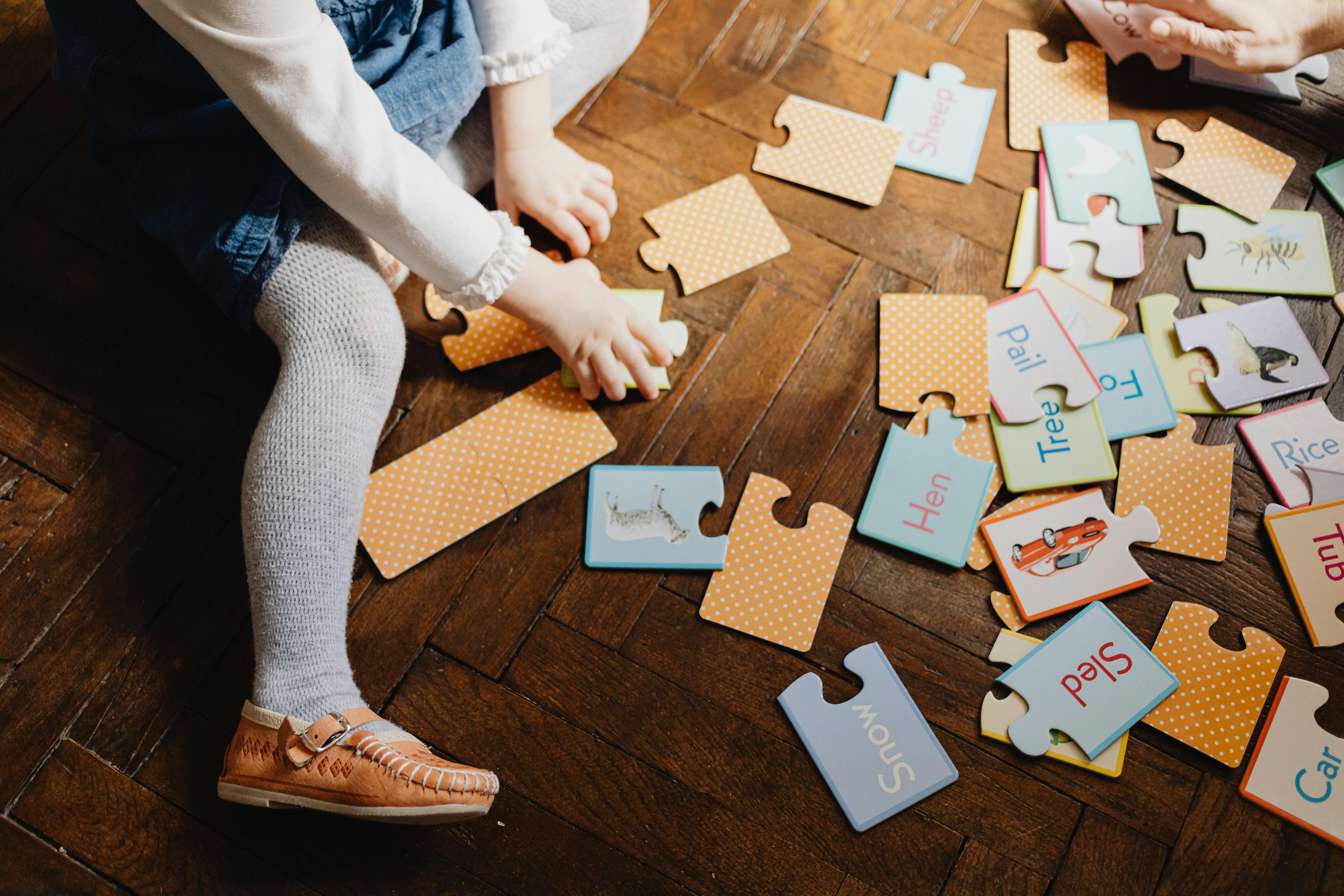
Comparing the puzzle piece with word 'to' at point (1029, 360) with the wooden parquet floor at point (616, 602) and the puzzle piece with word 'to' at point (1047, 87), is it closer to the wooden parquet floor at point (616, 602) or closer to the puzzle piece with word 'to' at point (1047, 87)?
the wooden parquet floor at point (616, 602)

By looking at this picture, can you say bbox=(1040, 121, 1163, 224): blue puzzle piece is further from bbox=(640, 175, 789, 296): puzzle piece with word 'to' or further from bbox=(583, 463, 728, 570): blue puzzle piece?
bbox=(583, 463, 728, 570): blue puzzle piece

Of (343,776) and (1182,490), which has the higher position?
(1182,490)

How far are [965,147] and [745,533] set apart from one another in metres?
0.64

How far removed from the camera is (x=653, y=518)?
109 centimetres

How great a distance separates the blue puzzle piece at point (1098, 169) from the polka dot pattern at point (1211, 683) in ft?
1.73

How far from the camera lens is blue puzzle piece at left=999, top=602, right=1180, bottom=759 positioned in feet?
3.31

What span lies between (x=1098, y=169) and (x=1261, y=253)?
0.24 m

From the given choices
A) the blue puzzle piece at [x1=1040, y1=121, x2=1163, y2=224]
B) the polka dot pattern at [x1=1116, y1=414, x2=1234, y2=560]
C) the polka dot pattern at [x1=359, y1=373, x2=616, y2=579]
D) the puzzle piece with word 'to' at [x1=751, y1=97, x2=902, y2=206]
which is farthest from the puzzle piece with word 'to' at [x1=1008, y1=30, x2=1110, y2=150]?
the polka dot pattern at [x1=359, y1=373, x2=616, y2=579]

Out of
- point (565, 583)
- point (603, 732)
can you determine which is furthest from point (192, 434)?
point (603, 732)

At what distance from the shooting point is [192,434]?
1134 mm

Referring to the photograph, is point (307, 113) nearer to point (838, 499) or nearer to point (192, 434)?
point (192, 434)

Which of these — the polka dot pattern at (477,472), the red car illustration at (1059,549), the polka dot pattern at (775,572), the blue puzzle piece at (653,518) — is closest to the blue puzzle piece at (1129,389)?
the red car illustration at (1059,549)

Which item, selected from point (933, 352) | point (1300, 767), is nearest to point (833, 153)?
point (933, 352)

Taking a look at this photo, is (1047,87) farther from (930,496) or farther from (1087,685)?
(1087,685)
